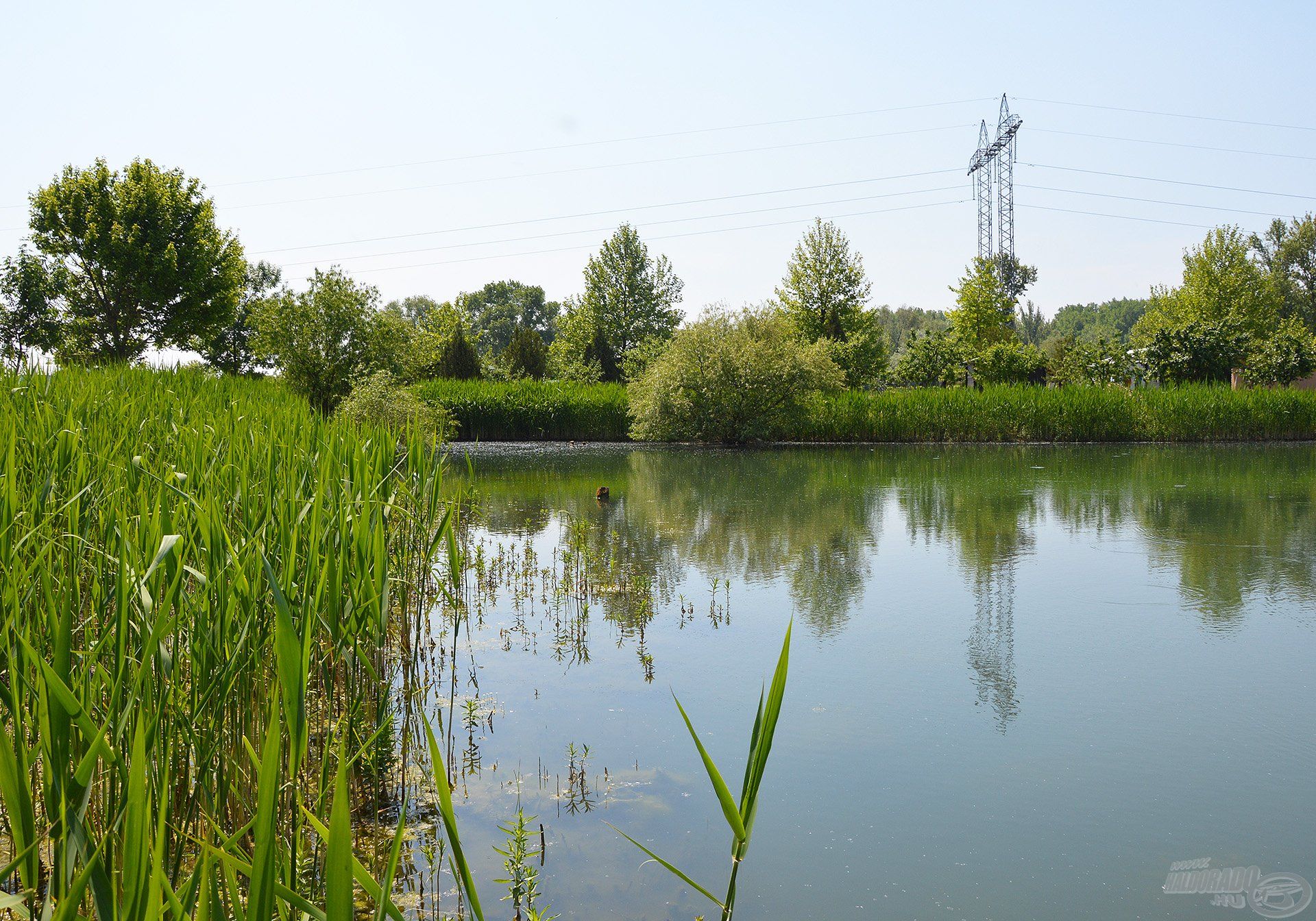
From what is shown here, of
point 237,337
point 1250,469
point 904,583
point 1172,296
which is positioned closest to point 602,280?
point 237,337

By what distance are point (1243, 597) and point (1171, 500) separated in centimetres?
588

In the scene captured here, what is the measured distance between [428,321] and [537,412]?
21.9 metres

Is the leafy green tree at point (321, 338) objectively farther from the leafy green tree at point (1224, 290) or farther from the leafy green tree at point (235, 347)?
the leafy green tree at point (1224, 290)

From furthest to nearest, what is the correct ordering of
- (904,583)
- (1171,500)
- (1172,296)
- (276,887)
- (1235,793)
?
(1172,296)
(1171,500)
(904,583)
(1235,793)
(276,887)

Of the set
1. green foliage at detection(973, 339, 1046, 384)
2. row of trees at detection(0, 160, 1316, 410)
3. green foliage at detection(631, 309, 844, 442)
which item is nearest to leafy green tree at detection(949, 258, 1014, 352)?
row of trees at detection(0, 160, 1316, 410)

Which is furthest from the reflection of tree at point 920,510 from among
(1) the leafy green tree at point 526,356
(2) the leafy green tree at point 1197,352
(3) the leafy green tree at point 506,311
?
(3) the leafy green tree at point 506,311

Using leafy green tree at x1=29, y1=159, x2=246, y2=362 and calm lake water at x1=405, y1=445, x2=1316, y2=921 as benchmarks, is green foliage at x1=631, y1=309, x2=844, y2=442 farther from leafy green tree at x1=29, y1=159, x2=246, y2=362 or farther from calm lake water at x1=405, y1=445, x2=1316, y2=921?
leafy green tree at x1=29, y1=159, x2=246, y2=362

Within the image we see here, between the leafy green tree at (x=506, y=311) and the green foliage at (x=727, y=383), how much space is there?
59.5 meters

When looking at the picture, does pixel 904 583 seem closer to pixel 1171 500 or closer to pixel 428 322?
pixel 1171 500

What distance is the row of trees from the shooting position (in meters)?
23.7

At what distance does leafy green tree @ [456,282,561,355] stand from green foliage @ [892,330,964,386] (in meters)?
52.3

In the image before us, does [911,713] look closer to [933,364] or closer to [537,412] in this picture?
[537,412]

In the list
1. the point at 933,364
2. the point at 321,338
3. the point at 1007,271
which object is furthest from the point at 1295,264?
the point at 321,338

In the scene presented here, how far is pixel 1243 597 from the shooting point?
6.76 metres
